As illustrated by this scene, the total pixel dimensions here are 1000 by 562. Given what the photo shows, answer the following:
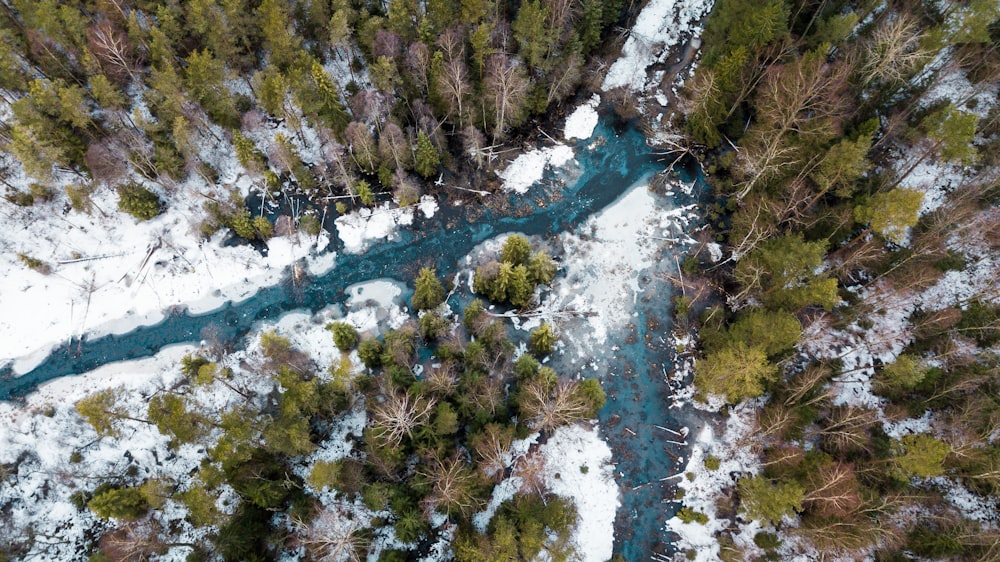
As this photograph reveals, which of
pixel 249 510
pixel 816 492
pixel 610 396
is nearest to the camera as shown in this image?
pixel 816 492

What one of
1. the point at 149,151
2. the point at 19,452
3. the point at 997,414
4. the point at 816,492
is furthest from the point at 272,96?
the point at 997,414

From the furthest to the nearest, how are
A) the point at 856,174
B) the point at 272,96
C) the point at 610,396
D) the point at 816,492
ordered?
the point at 272,96 < the point at 610,396 < the point at 856,174 < the point at 816,492

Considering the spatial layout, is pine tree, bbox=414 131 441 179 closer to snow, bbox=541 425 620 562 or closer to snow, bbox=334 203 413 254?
snow, bbox=334 203 413 254

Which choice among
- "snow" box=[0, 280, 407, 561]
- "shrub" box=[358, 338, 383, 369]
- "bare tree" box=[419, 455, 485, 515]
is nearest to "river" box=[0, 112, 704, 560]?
"snow" box=[0, 280, 407, 561]

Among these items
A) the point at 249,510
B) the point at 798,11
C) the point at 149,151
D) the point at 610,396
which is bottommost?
the point at 249,510

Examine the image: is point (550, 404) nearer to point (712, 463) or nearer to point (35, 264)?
point (712, 463)

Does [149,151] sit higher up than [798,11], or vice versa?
[798,11]

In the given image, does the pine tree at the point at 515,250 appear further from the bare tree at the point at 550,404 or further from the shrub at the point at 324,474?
the shrub at the point at 324,474

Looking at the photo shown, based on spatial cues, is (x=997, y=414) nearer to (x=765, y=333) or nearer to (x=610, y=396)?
(x=765, y=333)
